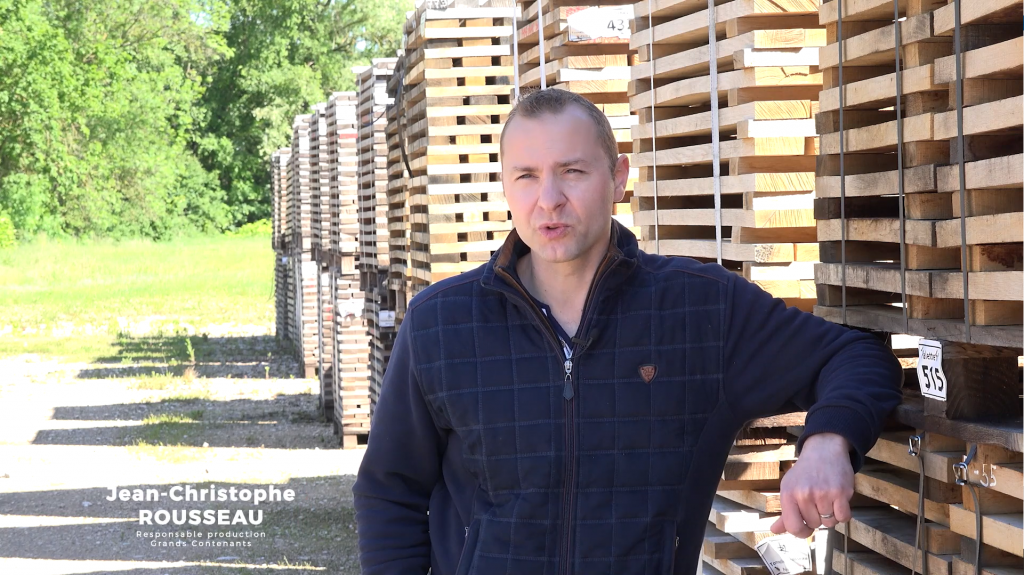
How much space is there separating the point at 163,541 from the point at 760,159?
20.6ft

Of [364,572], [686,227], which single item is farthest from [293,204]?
[364,572]

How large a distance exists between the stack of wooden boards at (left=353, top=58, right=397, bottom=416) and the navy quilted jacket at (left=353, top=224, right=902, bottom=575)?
6.84m

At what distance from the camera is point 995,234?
102 inches

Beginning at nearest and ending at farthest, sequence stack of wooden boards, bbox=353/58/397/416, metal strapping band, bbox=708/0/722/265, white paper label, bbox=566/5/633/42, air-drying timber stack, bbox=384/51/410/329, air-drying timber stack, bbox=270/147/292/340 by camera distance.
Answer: metal strapping band, bbox=708/0/722/265, white paper label, bbox=566/5/633/42, air-drying timber stack, bbox=384/51/410/329, stack of wooden boards, bbox=353/58/397/416, air-drying timber stack, bbox=270/147/292/340

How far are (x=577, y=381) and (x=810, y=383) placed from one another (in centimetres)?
53

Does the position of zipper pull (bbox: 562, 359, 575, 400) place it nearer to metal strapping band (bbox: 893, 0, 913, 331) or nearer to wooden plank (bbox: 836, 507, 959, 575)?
metal strapping band (bbox: 893, 0, 913, 331)

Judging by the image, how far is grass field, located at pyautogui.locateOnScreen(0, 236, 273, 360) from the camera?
24.5 m

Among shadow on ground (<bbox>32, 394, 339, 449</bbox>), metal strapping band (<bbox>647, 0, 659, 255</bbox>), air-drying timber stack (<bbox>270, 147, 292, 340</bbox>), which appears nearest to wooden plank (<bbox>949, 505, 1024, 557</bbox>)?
metal strapping band (<bbox>647, 0, 659, 255</bbox>)

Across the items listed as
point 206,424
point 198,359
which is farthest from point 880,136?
point 198,359

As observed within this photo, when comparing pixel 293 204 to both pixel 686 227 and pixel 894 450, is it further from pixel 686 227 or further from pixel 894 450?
pixel 894 450

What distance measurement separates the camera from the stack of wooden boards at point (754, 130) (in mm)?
3984

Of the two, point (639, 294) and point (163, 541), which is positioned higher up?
point (639, 294)

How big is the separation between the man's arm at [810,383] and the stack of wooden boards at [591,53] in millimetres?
2454

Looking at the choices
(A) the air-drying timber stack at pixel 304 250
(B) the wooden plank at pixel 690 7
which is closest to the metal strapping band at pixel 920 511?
(B) the wooden plank at pixel 690 7
